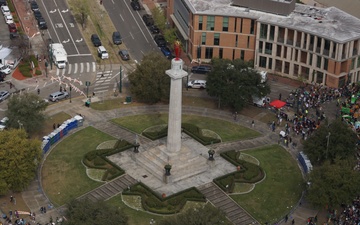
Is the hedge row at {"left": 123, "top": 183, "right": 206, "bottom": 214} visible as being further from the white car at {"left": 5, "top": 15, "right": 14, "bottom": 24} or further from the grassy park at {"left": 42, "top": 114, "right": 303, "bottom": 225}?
the white car at {"left": 5, "top": 15, "right": 14, "bottom": 24}

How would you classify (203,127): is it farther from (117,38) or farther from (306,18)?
(117,38)

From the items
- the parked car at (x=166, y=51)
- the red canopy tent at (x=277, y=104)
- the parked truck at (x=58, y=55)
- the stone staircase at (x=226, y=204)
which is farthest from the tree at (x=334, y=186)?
the parked truck at (x=58, y=55)

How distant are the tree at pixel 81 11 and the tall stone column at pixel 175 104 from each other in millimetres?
67231

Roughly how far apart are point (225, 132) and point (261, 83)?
12.6 meters

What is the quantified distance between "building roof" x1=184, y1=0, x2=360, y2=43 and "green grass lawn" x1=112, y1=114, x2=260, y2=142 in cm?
2814

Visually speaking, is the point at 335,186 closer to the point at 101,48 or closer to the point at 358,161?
the point at 358,161

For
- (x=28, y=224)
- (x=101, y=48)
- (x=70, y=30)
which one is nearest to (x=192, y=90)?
(x=101, y=48)

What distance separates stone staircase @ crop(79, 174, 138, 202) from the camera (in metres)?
116

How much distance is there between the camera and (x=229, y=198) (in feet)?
380

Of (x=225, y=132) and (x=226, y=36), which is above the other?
(x=226, y=36)

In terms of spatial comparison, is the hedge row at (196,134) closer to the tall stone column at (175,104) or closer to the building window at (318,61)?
the tall stone column at (175,104)

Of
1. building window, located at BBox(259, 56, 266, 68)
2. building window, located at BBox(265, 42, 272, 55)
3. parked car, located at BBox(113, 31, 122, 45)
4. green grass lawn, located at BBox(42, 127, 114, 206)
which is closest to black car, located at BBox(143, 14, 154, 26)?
parked car, located at BBox(113, 31, 122, 45)

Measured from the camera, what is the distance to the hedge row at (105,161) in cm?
12062

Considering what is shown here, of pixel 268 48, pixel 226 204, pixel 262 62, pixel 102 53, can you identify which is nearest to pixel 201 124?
pixel 226 204
